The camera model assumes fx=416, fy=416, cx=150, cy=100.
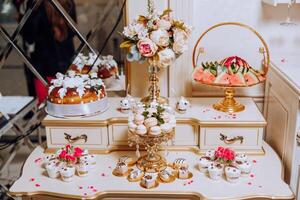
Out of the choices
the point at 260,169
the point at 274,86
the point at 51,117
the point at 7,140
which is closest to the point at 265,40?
the point at 274,86

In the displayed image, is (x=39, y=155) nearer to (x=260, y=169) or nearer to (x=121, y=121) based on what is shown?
(x=121, y=121)

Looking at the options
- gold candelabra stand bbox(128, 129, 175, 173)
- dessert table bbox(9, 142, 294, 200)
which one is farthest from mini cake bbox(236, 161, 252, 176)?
gold candelabra stand bbox(128, 129, 175, 173)

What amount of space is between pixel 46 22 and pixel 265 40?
3.52 feet

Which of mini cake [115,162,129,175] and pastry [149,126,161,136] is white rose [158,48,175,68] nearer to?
pastry [149,126,161,136]

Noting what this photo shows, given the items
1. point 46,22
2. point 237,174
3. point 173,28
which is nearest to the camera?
point 237,174

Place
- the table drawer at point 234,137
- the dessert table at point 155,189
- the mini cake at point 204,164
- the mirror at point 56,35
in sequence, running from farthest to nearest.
→ the mirror at point 56,35
the table drawer at point 234,137
the mini cake at point 204,164
the dessert table at point 155,189

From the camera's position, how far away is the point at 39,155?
1665mm

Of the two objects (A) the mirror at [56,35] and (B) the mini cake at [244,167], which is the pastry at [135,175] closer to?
(B) the mini cake at [244,167]

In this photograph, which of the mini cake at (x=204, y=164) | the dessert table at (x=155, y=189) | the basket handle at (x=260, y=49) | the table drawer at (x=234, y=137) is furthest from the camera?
the basket handle at (x=260, y=49)

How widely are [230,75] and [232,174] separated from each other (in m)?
0.43

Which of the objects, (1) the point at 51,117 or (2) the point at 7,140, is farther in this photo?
(2) the point at 7,140

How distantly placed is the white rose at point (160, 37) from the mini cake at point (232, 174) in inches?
20.3

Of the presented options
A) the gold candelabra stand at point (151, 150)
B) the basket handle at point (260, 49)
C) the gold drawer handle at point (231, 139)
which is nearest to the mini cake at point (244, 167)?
the gold drawer handle at point (231, 139)

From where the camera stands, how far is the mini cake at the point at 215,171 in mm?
1448
